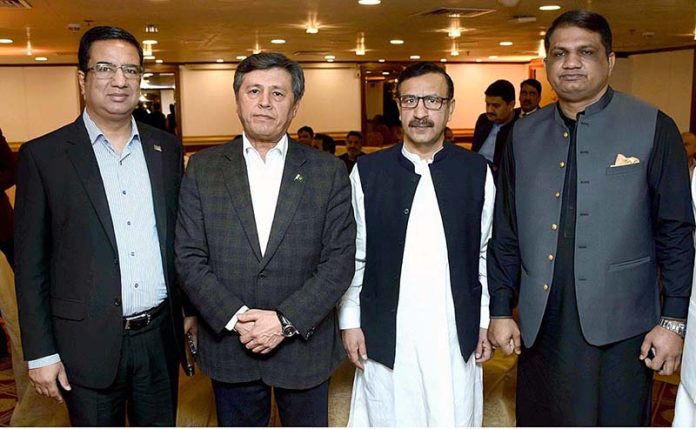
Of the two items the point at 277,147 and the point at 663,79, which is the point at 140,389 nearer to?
the point at 277,147

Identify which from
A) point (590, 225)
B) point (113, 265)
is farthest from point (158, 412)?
point (590, 225)

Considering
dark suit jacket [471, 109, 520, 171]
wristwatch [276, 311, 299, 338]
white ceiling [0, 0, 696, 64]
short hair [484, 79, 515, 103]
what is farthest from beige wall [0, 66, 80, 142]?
wristwatch [276, 311, 299, 338]

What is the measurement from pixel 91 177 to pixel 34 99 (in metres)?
14.9

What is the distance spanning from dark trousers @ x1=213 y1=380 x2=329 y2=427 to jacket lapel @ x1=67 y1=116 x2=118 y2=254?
57cm

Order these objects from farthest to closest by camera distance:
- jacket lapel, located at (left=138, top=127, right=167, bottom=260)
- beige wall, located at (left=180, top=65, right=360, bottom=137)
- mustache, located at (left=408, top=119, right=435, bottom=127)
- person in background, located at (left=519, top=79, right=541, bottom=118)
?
beige wall, located at (left=180, top=65, right=360, bottom=137), person in background, located at (left=519, top=79, right=541, bottom=118), mustache, located at (left=408, top=119, right=435, bottom=127), jacket lapel, located at (left=138, top=127, right=167, bottom=260)

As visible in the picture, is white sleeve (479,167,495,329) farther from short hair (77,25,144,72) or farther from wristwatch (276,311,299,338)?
short hair (77,25,144,72)

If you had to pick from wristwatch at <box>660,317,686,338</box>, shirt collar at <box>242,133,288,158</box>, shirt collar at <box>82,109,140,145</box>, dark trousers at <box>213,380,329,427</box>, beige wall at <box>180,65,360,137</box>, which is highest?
beige wall at <box>180,65,360,137</box>

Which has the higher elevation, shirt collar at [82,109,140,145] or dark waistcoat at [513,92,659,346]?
shirt collar at [82,109,140,145]

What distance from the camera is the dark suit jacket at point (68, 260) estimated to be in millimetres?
1938

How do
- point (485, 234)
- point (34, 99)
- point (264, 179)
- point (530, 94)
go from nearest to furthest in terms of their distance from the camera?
point (264, 179) → point (485, 234) → point (530, 94) → point (34, 99)

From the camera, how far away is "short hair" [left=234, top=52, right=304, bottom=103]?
201cm

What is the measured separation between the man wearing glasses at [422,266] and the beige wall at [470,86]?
15384 millimetres

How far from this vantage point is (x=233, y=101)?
1648cm

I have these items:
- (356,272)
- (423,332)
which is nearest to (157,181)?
(356,272)
